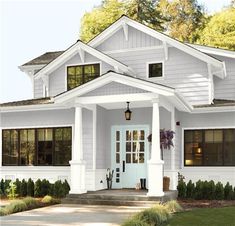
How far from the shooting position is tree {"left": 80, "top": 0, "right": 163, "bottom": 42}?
1399 inches

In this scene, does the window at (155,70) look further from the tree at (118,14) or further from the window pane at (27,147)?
the tree at (118,14)


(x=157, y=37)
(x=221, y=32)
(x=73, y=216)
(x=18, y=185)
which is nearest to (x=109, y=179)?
(x=18, y=185)

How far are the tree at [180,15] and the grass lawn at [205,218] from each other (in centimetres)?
2720

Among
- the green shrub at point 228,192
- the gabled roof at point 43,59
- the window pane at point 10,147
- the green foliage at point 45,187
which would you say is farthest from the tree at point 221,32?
the green foliage at point 45,187

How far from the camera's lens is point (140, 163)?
15.4 m

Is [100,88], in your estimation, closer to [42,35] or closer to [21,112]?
[21,112]

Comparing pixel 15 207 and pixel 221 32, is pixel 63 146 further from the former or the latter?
pixel 221 32

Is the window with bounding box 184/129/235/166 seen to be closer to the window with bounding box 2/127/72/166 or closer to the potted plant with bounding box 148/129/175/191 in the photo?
the potted plant with bounding box 148/129/175/191

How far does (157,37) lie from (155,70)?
1334 millimetres

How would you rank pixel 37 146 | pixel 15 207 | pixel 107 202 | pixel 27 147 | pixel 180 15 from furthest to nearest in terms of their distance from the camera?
pixel 180 15
pixel 27 147
pixel 37 146
pixel 107 202
pixel 15 207

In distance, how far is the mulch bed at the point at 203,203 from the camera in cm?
1261

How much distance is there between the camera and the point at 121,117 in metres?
15.8

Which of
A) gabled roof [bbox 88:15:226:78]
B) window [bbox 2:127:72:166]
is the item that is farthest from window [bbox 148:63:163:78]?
window [bbox 2:127:72:166]

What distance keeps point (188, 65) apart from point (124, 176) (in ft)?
16.7
